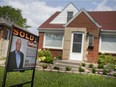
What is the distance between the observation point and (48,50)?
83.7 ft

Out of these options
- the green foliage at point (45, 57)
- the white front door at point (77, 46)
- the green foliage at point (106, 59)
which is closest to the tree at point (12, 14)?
the green foliage at point (45, 57)

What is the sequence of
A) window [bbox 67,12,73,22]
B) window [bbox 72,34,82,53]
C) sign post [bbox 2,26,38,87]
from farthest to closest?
window [bbox 67,12,73,22]
window [bbox 72,34,82,53]
sign post [bbox 2,26,38,87]

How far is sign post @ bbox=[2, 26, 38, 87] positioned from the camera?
5387 mm

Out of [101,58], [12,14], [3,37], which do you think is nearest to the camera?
[101,58]

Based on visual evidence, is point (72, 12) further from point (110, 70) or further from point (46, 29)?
point (110, 70)

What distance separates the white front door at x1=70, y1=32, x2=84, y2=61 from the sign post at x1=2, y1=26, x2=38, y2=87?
53.0 ft

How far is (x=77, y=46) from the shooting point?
2320 centimetres

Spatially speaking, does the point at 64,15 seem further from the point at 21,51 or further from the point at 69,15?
the point at 21,51

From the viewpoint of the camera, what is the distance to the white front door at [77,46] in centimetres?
2288

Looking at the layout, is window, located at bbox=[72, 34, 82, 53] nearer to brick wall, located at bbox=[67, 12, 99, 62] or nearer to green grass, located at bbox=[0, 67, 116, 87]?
brick wall, located at bbox=[67, 12, 99, 62]

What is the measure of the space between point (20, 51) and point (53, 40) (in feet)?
66.6

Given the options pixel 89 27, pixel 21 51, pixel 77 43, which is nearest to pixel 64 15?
pixel 89 27

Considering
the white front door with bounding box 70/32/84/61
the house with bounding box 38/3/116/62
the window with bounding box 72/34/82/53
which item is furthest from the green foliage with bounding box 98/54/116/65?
the window with bounding box 72/34/82/53

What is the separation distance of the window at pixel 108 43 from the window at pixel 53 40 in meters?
4.64
